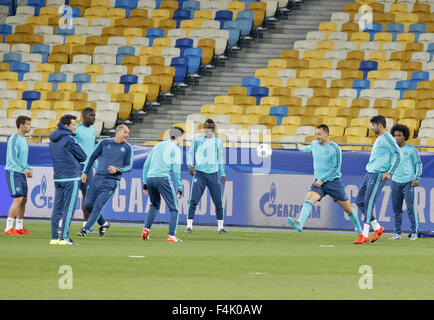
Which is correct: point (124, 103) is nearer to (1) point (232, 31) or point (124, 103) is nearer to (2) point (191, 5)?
(1) point (232, 31)

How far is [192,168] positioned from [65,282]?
8.58m

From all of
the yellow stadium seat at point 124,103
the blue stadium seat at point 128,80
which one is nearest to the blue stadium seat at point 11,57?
the blue stadium seat at point 128,80

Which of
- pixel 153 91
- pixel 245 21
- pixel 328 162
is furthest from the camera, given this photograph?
pixel 245 21

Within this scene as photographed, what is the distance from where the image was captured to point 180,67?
2877 centimetres

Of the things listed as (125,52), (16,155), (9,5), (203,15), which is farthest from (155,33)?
(16,155)

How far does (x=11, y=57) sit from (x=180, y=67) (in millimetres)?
6373

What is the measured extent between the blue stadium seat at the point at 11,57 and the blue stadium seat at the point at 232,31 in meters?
7.34

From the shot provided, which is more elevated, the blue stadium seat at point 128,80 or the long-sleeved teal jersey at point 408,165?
the blue stadium seat at point 128,80

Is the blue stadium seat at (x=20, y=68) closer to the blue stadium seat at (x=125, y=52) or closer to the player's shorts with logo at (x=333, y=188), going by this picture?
the blue stadium seat at (x=125, y=52)

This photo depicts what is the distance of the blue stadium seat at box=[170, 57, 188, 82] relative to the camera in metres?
28.7

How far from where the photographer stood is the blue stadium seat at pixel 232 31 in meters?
30.4

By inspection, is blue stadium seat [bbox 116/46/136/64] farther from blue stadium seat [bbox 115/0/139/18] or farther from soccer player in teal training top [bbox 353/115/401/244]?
soccer player in teal training top [bbox 353/115/401/244]

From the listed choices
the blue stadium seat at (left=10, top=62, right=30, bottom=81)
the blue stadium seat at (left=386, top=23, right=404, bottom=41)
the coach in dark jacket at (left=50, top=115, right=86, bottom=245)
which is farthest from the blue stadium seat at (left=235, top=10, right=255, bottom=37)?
the coach in dark jacket at (left=50, top=115, right=86, bottom=245)
